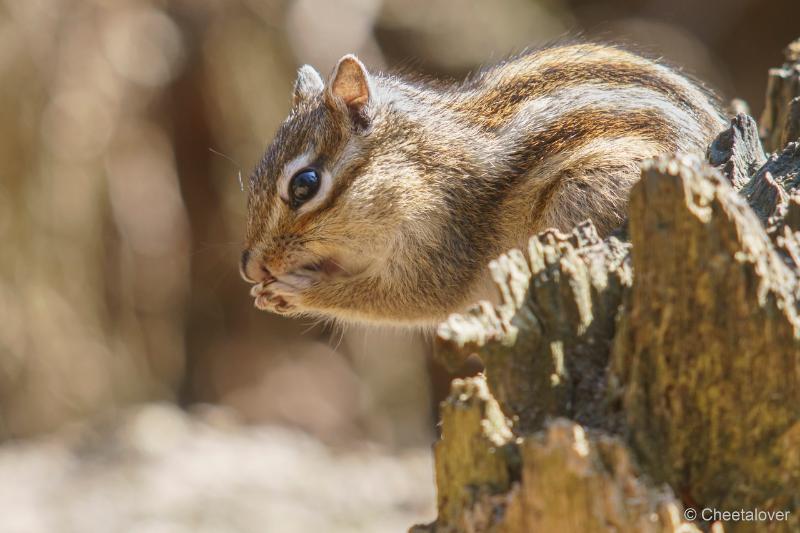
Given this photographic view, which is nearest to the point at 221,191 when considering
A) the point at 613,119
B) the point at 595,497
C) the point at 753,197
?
the point at 613,119

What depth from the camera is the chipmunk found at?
125 inches

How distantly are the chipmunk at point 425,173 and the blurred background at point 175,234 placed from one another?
2738 millimetres

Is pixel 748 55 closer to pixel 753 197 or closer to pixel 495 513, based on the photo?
pixel 753 197

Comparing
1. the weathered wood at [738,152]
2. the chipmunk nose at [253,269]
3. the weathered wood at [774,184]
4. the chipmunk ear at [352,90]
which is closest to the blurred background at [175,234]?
the chipmunk nose at [253,269]

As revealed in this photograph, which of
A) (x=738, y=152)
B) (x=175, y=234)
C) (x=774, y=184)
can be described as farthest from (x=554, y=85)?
(x=175, y=234)

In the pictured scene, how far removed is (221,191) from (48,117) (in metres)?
1.30

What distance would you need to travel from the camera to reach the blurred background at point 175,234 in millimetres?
6473

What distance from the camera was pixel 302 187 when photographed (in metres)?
3.21

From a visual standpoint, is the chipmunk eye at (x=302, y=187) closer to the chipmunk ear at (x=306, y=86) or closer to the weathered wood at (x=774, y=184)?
the chipmunk ear at (x=306, y=86)

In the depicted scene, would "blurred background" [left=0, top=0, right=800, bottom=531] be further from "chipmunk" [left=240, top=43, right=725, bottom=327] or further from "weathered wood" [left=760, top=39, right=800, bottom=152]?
"chipmunk" [left=240, top=43, right=725, bottom=327]

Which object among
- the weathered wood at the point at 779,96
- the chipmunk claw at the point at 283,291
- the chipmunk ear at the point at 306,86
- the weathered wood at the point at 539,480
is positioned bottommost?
the weathered wood at the point at 539,480

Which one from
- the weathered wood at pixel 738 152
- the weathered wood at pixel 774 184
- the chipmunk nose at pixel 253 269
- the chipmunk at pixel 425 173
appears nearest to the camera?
the weathered wood at pixel 774 184

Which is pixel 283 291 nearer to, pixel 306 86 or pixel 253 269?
pixel 253 269

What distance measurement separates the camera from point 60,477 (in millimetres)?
5941
